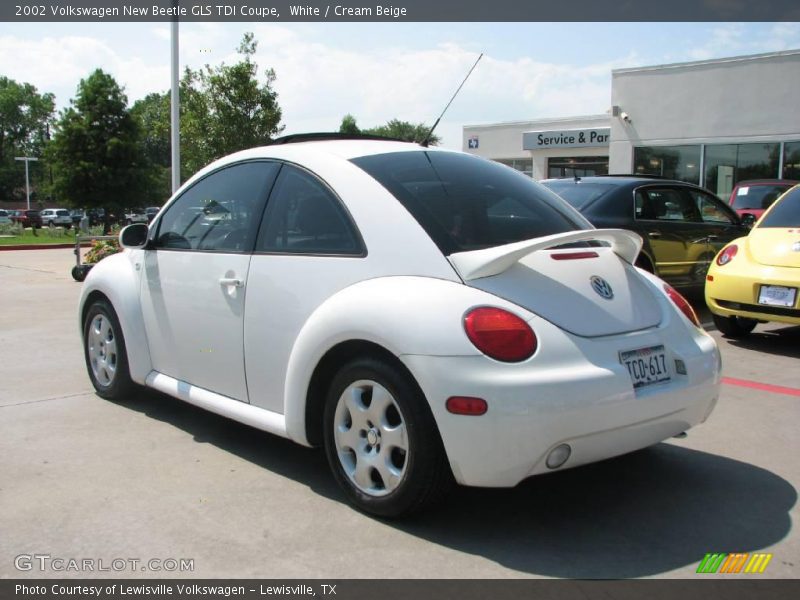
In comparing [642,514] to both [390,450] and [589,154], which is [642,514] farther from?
[589,154]

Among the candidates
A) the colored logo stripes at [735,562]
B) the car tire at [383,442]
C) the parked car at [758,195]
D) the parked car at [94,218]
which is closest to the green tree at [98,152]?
the parked car at [94,218]

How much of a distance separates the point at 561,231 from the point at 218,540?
6.97 ft

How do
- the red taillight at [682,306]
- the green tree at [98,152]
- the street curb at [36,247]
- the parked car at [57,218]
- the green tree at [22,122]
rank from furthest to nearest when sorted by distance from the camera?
the green tree at [22,122] → the parked car at [57,218] → the green tree at [98,152] → the street curb at [36,247] → the red taillight at [682,306]

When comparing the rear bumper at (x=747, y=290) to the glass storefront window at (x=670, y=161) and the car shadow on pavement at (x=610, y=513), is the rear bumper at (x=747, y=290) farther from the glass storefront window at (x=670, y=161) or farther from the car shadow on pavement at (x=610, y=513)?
the glass storefront window at (x=670, y=161)

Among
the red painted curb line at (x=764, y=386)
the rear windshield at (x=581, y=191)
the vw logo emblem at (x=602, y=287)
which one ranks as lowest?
the red painted curb line at (x=764, y=386)

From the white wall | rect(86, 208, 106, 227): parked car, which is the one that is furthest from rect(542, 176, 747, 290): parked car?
rect(86, 208, 106, 227): parked car

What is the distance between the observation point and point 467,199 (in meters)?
3.70

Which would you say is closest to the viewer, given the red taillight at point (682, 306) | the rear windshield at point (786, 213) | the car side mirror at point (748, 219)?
the red taillight at point (682, 306)

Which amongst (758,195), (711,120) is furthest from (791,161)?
(758,195)

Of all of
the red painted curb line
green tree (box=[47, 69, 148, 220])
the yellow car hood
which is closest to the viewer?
the red painted curb line

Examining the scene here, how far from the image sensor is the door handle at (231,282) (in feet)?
12.9

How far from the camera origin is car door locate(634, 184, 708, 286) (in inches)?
342

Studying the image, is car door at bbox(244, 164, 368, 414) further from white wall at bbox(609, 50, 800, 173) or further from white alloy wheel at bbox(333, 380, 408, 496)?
white wall at bbox(609, 50, 800, 173)

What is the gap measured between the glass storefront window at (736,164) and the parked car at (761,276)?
43.6 feet
